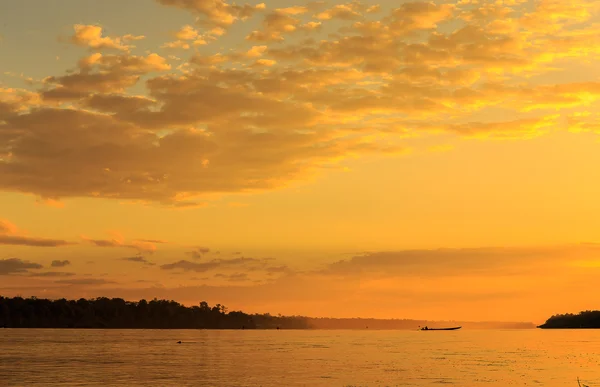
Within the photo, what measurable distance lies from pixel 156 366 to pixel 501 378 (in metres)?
58.7

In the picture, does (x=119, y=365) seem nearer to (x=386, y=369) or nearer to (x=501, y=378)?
(x=386, y=369)

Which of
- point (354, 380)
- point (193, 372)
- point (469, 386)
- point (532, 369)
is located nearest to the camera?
point (469, 386)

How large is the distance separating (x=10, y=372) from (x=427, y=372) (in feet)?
208

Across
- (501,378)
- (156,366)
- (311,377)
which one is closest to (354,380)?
(311,377)

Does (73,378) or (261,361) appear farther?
(261,361)

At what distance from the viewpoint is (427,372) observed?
393 feet

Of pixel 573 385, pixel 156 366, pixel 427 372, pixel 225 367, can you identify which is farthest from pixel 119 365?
pixel 573 385

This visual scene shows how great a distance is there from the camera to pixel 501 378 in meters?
109

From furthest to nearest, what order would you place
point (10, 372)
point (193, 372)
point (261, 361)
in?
1. point (261, 361)
2. point (193, 372)
3. point (10, 372)

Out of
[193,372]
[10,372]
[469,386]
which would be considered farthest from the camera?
[193,372]

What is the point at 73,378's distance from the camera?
104m

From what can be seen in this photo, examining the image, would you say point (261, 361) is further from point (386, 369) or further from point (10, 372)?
point (10, 372)

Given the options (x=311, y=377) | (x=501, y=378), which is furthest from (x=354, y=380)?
(x=501, y=378)

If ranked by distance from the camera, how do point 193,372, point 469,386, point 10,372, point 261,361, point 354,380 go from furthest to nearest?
point 261,361, point 193,372, point 10,372, point 354,380, point 469,386
